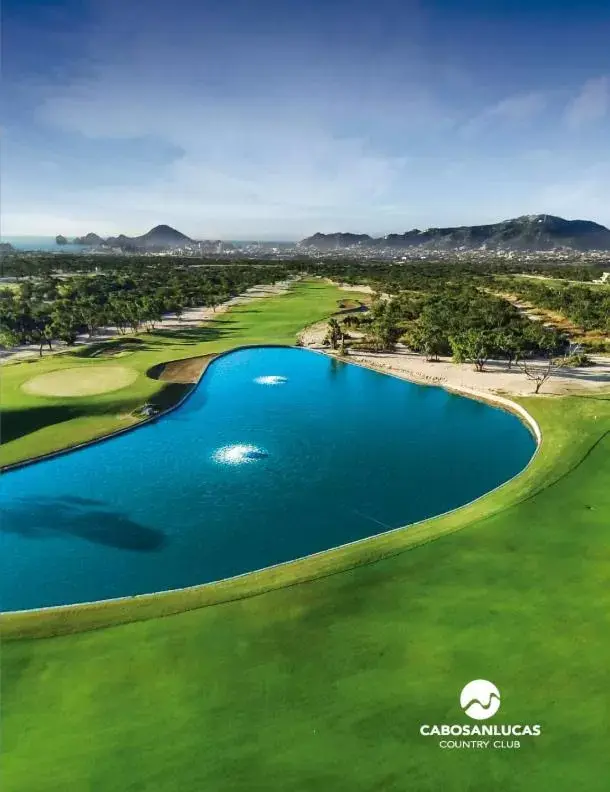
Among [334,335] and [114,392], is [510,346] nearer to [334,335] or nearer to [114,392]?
[334,335]

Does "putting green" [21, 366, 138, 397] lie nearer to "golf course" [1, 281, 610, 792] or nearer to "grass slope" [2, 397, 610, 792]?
"golf course" [1, 281, 610, 792]

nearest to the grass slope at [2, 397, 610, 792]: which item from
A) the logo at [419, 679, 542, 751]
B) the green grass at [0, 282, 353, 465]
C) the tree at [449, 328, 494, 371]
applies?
the logo at [419, 679, 542, 751]

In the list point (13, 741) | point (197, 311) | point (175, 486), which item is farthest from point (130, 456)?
point (197, 311)

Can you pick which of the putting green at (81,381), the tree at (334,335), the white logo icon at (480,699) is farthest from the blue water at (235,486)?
the tree at (334,335)

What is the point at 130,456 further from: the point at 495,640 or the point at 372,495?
the point at 495,640

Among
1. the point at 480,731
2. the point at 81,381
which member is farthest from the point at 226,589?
the point at 81,381
